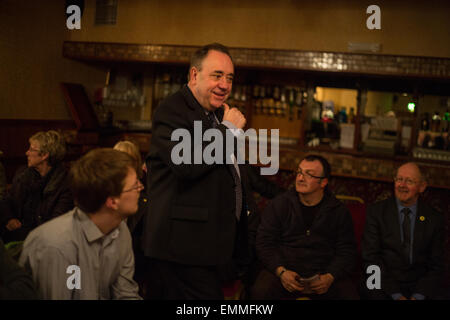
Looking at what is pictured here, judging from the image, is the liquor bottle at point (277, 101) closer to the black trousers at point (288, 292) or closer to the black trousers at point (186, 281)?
the black trousers at point (288, 292)

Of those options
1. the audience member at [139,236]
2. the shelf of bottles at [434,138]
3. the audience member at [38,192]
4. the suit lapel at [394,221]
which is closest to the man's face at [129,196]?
the audience member at [139,236]

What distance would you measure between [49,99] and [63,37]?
0.86 m

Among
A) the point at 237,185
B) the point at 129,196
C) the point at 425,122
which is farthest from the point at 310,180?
the point at 425,122

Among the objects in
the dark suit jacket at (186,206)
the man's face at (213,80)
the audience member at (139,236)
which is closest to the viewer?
the dark suit jacket at (186,206)

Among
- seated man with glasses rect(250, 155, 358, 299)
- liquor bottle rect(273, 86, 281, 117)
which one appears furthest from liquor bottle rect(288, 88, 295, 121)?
seated man with glasses rect(250, 155, 358, 299)

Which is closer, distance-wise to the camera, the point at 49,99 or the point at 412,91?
the point at 412,91

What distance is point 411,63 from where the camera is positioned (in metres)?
4.98

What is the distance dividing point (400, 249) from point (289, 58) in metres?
3.02

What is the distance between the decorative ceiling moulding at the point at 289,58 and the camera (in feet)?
16.3

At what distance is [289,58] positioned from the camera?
17.4 ft

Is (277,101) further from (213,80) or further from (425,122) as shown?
(213,80)

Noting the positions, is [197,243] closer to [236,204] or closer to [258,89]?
[236,204]

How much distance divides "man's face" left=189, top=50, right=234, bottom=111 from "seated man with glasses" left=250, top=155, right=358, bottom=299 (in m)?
1.25
